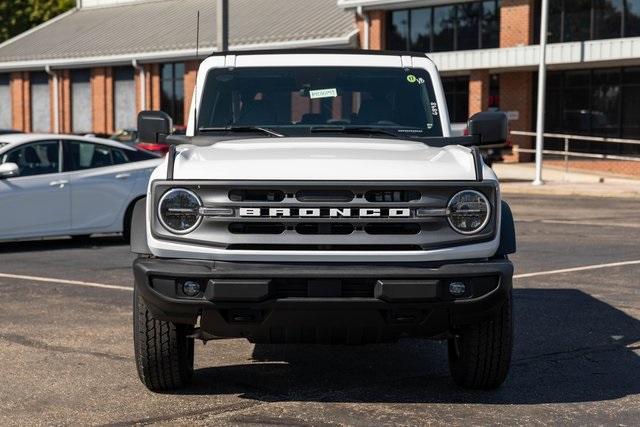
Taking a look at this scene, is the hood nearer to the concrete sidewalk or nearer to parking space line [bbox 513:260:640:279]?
parking space line [bbox 513:260:640:279]

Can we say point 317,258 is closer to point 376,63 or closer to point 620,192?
point 376,63

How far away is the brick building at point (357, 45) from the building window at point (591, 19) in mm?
31

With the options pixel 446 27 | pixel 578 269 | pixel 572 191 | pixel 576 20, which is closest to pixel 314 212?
pixel 578 269

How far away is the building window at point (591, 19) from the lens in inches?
1367

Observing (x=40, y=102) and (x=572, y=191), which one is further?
(x=40, y=102)

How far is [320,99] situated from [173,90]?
1615 inches

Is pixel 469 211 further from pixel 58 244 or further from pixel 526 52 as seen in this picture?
Result: pixel 526 52

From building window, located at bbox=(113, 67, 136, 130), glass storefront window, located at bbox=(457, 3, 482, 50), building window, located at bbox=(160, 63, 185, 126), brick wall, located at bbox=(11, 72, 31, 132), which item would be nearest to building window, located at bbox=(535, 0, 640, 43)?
glass storefront window, located at bbox=(457, 3, 482, 50)

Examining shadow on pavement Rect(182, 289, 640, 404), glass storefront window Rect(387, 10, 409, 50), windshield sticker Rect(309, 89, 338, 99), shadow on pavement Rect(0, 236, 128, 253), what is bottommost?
shadow on pavement Rect(0, 236, 128, 253)

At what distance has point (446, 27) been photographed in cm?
3925

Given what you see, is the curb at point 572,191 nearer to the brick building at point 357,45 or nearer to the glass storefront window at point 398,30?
the brick building at point 357,45

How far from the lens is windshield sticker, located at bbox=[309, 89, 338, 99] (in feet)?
24.7

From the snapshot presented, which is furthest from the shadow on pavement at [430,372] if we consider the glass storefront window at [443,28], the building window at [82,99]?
the building window at [82,99]

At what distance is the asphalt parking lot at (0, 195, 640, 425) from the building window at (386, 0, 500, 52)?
28.0 m
